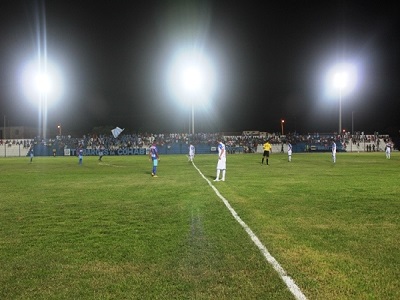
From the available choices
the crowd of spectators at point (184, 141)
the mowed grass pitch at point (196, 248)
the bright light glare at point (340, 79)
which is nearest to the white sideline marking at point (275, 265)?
the mowed grass pitch at point (196, 248)

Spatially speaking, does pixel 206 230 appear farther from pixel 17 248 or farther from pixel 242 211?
pixel 17 248

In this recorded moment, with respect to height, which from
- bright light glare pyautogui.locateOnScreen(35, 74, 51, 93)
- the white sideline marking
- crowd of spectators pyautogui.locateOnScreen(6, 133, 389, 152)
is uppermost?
bright light glare pyautogui.locateOnScreen(35, 74, 51, 93)

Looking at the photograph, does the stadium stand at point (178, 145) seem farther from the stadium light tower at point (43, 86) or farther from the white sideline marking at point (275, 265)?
the white sideline marking at point (275, 265)

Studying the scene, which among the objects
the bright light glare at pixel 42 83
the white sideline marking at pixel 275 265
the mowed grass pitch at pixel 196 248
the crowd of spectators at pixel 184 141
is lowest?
the mowed grass pitch at pixel 196 248

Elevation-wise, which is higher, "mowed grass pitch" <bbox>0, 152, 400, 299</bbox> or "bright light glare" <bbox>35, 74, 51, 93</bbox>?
"bright light glare" <bbox>35, 74, 51, 93</bbox>

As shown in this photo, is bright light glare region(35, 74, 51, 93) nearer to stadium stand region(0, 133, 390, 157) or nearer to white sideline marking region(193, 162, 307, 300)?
stadium stand region(0, 133, 390, 157)

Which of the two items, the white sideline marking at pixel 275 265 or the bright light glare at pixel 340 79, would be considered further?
the bright light glare at pixel 340 79

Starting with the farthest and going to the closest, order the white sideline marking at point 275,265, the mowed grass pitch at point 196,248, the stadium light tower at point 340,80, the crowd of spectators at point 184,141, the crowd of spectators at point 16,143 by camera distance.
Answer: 1. the crowd of spectators at point 184,141
2. the crowd of spectators at point 16,143
3. the stadium light tower at point 340,80
4. the mowed grass pitch at point 196,248
5. the white sideline marking at point 275,265

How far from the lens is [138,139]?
6981cm

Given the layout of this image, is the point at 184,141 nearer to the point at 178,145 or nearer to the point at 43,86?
the point at 178,145

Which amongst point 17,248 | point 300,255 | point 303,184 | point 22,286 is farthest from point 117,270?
point 303,184

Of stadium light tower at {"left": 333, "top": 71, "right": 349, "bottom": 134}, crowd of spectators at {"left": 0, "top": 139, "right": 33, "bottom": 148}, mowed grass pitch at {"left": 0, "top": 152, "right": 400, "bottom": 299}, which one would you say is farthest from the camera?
crowd of spectators at {"left": 0, "top": 139, "right": 33, "bottom": 148}

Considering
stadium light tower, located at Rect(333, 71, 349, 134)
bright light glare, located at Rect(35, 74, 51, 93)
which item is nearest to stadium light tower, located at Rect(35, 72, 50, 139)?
bright light glare, located at Rect(35, 74, 51, 93)

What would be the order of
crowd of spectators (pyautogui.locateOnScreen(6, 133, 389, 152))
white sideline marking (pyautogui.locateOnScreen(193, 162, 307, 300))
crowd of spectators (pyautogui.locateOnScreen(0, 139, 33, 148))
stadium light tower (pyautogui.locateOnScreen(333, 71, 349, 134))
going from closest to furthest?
white sideline marking (pyautogui.locateOnScreen(193, 162, 307, 300)) → stadium light tower (pyautogui.locateOnScreen(333, 71, 349, 134)) → crowd of spectators (pyautogui.locateOnScreen(0, 139, 33, 148)) → crowd of spectators (pyautogui.locateOnScreen(6, 133, 389, 152))
